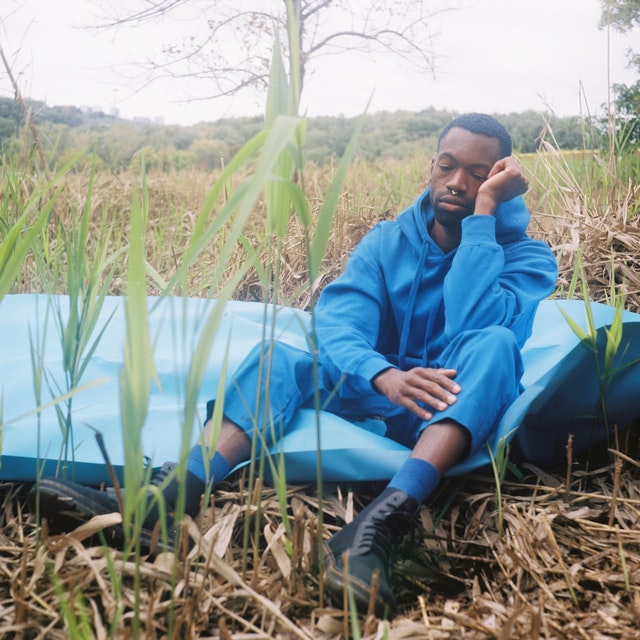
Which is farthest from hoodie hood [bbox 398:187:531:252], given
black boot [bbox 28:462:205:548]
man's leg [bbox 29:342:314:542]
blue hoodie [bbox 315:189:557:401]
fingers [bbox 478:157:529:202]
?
black boot [bbox 28:462:205:548]

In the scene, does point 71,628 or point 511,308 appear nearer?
point 71,628

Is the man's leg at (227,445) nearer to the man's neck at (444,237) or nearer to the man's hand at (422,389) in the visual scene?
the man's hand at (422,389)

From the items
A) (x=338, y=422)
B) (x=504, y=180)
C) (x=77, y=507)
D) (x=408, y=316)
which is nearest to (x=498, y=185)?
(x=504, y=180)

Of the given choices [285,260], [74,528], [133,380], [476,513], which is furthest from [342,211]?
[133,380]

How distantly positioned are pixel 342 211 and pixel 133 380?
7.79 ft

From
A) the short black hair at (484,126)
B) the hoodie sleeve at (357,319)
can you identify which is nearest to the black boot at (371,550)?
the hoodie sleeve at (357,319)

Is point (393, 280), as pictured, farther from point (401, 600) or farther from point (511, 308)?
point (401, 600)

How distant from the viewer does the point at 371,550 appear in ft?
3.34

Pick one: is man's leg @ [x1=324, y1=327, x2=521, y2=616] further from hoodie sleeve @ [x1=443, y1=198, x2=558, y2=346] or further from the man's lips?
the man's lips

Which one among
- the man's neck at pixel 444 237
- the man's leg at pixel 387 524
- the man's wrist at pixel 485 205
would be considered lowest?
the man's leg at pixel 387 524

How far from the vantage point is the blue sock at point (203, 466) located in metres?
1.21

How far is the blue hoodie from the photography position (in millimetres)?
1454

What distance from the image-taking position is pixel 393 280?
1646mm

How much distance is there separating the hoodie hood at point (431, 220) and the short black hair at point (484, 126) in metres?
0.13
